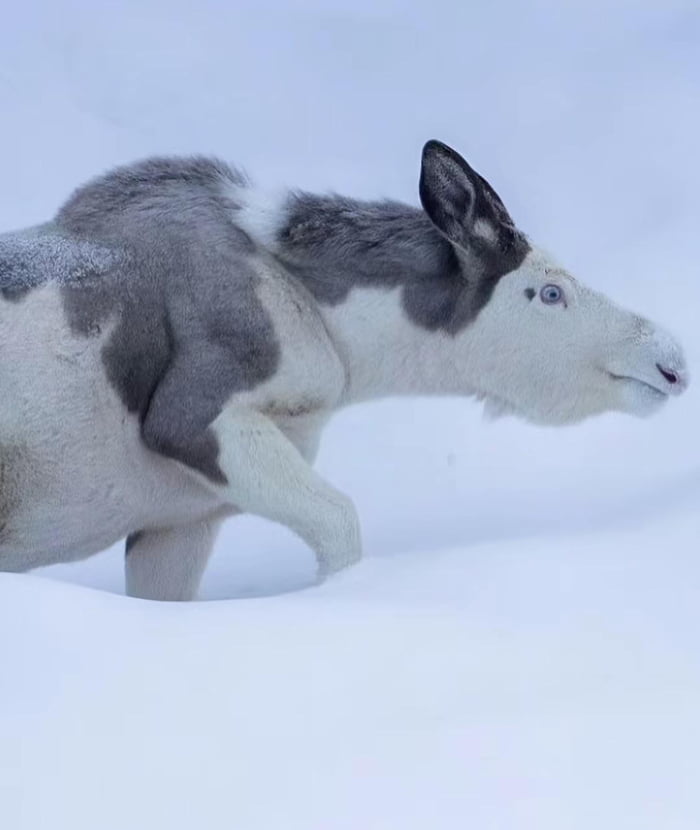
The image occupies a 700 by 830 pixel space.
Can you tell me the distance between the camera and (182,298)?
3166 millimetres

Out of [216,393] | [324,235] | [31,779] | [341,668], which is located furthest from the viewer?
[324,235]

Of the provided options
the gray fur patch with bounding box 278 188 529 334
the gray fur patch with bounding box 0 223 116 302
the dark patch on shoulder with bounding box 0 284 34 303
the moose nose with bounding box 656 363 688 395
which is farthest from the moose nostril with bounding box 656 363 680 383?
the dark patch on shoulder with bounding box 0 284 34 303

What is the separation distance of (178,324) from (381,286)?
0.49m

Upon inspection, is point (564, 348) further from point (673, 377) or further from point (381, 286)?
point (381, 286)

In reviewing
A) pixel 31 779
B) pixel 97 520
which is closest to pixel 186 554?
pixel 97 520

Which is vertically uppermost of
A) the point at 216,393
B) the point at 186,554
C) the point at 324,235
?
the point at 324,235

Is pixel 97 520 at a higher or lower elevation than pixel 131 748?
lower

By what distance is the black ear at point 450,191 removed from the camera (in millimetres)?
3285

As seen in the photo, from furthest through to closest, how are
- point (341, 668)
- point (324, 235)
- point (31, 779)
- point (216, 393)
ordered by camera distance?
point (324, 235), point (216, 393), point (341, 668), point (31, 779)

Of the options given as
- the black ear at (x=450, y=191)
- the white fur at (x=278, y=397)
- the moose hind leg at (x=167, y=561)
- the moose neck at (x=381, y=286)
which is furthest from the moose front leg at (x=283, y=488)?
Result: the black ear at (x=450, y=191)

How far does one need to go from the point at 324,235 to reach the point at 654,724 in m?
1.69

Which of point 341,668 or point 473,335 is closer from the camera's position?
point 341,668

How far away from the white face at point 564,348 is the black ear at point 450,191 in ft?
0.55

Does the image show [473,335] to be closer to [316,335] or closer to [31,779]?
[316,335]
